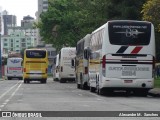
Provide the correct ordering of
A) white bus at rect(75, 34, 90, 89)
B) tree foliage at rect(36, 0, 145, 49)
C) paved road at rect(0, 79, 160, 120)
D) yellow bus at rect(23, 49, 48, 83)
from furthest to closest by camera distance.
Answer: yellow bus at rect(23, 49, 48, 83)
tree foliage at rect(36, 0, 145, 49)
white bus at rect(75, 34, 90, 89)
paved road at rect(0, 79, 160, 120)

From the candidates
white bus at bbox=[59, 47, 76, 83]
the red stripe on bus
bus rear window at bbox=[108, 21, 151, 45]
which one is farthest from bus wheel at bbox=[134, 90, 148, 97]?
white bus at bbox=[59, 47, 76, 83]

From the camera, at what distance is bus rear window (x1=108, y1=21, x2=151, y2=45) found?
2938 cm

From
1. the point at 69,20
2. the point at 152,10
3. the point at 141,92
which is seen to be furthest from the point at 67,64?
the point at 141,92

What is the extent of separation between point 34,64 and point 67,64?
11.9 ft

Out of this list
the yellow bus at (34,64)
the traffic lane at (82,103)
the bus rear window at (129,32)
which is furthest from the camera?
the yellow bus at (34,64)

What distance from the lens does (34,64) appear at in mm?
59094

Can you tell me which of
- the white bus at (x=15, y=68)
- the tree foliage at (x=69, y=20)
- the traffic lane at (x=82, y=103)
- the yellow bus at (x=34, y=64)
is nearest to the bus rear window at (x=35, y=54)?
the yellow bus at (x=34, y=64)

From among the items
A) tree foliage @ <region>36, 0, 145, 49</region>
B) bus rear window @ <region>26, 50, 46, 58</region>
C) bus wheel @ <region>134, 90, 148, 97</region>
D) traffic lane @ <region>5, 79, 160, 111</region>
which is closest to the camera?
traffic lane @ <region>5, 79, 160, 111</region>

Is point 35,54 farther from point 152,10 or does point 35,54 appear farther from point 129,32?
point 129,32

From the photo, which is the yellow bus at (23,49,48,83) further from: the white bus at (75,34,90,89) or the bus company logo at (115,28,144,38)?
the bus company logo at (115,28,144,38)

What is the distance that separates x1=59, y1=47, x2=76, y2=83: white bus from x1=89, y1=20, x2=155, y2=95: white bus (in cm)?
3002

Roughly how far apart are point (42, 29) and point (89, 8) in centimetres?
2366

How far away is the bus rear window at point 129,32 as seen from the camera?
29.4 metres

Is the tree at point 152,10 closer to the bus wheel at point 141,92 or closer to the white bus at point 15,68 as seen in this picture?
the bus wheel at point 141,92
